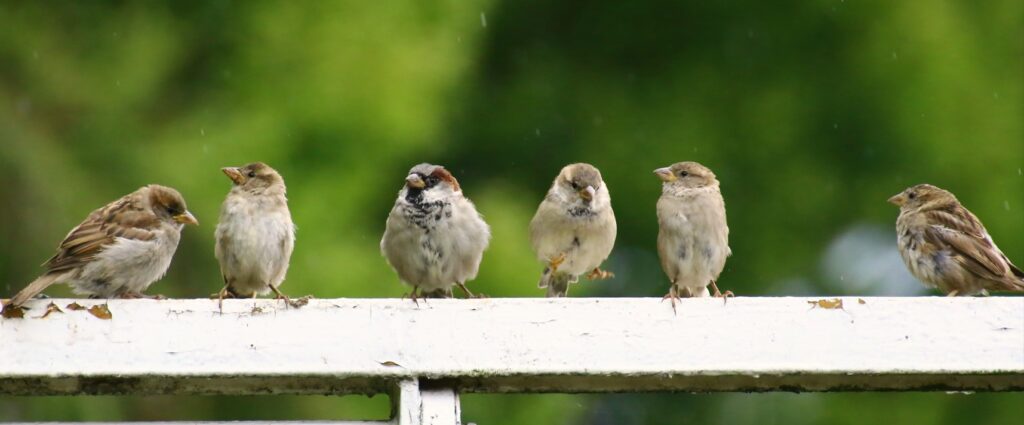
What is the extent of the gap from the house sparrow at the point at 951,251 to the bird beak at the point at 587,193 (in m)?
0.88

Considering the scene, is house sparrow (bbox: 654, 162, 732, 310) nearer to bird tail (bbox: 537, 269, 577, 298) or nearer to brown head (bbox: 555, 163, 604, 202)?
brown head (bbox: 555, 163, 604, 202)

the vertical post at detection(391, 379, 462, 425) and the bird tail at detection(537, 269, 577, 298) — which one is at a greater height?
the bird tail at detection(537, 269, 577, 298)

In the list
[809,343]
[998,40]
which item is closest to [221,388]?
[809,343]

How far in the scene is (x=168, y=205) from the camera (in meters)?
4.39

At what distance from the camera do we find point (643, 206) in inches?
351

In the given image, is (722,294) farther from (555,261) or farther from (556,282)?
(556,282)

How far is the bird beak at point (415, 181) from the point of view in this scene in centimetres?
420

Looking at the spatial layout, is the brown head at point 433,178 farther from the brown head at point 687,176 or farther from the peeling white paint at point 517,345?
the peeling white paint at point 517,345

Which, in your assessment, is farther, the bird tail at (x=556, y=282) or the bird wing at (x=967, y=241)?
the bird tail at (x=556, y=282)

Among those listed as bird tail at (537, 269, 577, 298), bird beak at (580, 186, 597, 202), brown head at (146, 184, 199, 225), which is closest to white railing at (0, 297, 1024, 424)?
brown head at (146, 184, 199, 225)

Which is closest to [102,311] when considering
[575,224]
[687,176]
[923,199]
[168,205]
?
[168,205]

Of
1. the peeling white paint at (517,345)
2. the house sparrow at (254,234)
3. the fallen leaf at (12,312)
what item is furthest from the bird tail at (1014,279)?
the fallen leaf at (12,312)

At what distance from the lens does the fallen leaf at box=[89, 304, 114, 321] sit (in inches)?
111

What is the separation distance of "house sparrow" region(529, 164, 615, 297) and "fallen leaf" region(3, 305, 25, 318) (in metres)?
2.24
